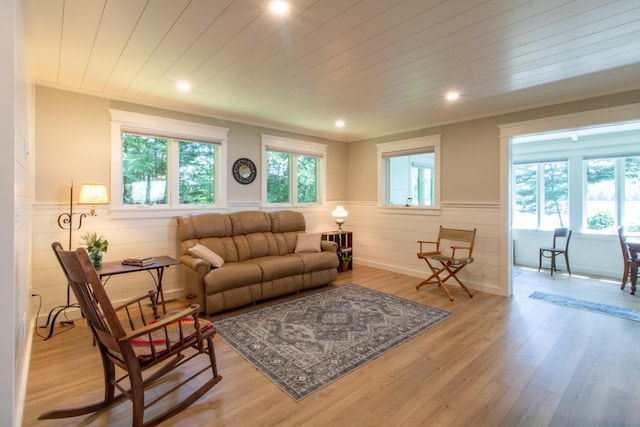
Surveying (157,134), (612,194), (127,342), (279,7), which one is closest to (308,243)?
(157,134)

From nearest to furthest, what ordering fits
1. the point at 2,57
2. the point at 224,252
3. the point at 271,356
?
the point at 2,57 < the point at 271,356 < the point at 224,252

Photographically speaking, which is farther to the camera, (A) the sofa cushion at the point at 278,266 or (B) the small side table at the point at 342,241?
(B) the small side table at the point at 342,241

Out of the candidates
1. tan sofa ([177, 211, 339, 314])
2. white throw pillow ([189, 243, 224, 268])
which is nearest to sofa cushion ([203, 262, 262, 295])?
tan sofa ([177, 211, 339, 314])

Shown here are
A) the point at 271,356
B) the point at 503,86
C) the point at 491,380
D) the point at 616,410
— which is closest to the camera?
the point at 616,410

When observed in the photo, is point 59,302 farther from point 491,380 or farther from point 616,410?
point 616,410

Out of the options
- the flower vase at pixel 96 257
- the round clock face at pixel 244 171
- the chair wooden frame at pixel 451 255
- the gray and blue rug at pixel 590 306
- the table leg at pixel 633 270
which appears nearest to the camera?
the flower vase at pixel 96 257

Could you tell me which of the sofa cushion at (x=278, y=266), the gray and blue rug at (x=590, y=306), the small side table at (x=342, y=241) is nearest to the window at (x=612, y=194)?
the gray and blue rug at (x=590, y=306)

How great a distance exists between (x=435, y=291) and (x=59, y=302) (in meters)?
4.54

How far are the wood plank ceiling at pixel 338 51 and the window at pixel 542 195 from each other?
120 inches

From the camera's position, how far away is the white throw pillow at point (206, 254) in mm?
3568

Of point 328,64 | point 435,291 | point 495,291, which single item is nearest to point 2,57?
point 328,64

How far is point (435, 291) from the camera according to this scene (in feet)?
14.1

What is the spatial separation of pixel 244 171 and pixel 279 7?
3058 millimetres

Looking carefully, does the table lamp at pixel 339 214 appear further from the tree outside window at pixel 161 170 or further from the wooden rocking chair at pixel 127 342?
the wooden rocking chair at pixel 127 342
